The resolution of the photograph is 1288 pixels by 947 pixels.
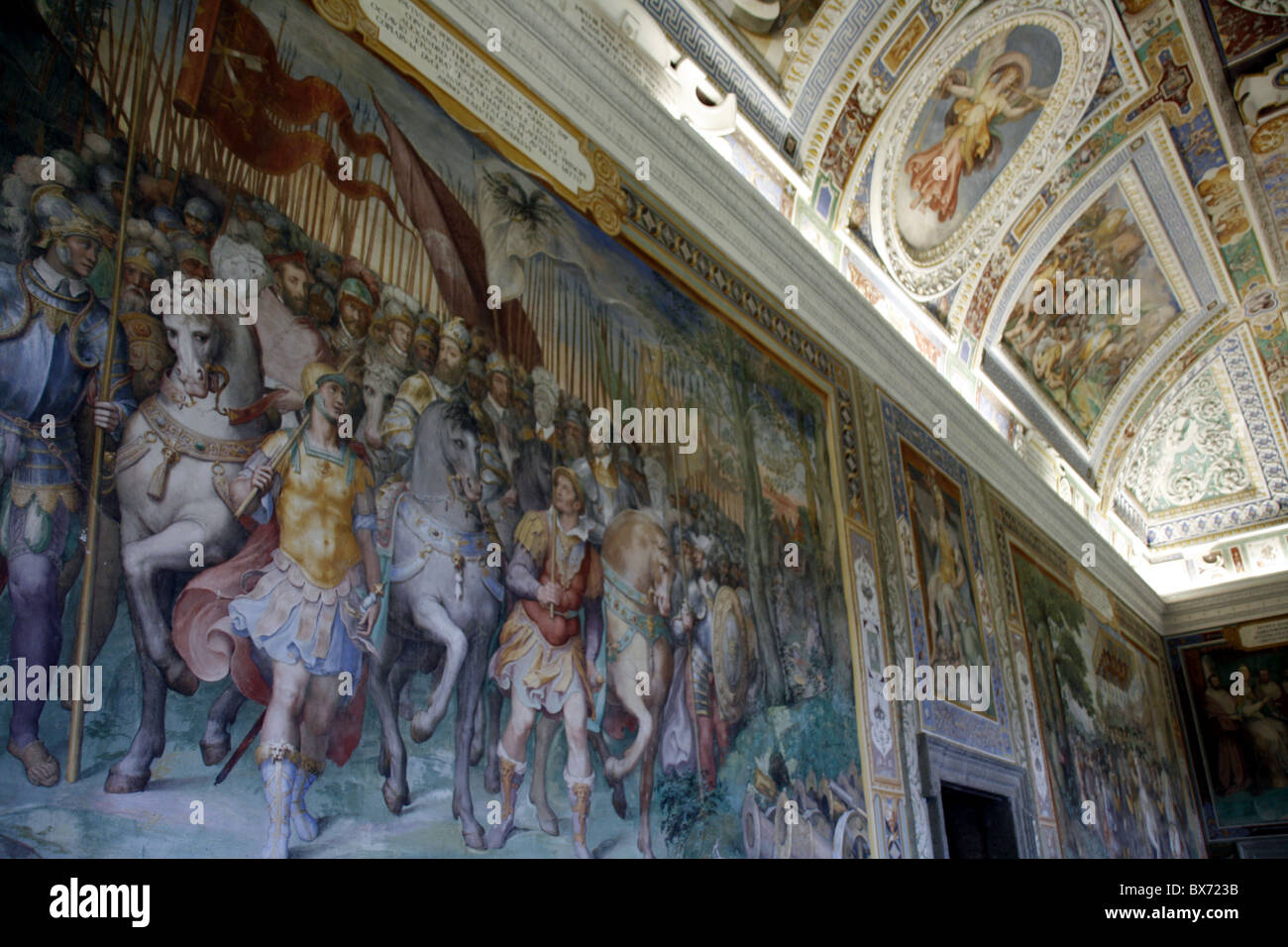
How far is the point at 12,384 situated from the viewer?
3.37 meters

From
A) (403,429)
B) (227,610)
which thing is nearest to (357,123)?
(403,429)

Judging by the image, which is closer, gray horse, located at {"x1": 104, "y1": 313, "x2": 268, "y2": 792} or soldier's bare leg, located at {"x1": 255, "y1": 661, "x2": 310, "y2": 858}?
gray horse, located at {"x1": 104, "y1": 313, "x2": 268, "y2": 792}

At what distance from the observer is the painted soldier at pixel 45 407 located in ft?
10.5

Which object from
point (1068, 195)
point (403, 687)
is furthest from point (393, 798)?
point (1068, 195)

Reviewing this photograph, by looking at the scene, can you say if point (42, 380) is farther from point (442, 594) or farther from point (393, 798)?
point (393, 798)

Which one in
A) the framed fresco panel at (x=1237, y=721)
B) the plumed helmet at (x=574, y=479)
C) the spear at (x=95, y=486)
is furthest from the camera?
the framed fresco panel at (x=1237, y=721)

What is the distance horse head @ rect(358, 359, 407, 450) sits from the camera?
4.54 meters

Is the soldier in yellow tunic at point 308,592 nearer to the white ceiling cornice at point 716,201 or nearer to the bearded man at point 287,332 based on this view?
the bearded man at point 287,332

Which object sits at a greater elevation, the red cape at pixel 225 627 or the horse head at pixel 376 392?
the horse head at pixel 376 392

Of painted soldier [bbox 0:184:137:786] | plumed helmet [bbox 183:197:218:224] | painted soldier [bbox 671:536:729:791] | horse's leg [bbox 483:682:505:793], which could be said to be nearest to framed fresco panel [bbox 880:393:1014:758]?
painted soldier [bbox 671:536:729:791]

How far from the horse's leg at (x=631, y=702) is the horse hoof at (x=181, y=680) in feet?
7.56

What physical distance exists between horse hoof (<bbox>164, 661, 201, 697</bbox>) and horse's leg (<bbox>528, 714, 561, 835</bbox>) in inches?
67.2

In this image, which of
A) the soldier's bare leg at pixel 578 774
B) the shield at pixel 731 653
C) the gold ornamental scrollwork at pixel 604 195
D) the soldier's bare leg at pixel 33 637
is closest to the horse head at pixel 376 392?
the soldier's bare leg at pixel 33 637

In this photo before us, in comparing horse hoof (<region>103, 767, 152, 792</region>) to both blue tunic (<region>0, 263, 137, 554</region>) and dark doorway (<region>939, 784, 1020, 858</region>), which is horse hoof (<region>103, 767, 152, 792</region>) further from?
dark doorway (<region>939, 784, 1020, 858</region>)
